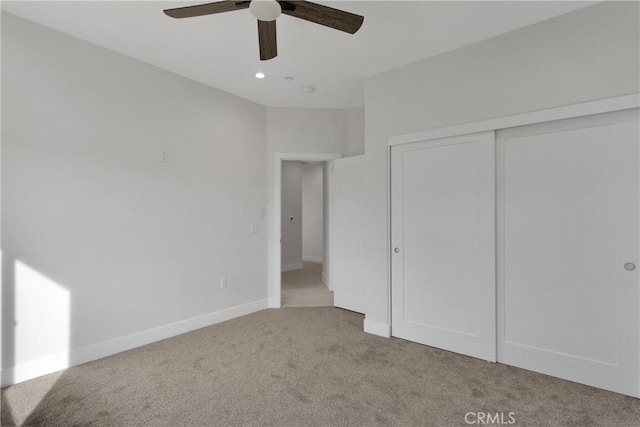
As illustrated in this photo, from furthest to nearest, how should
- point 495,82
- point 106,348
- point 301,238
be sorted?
point 301,238
point 106,348
point 495,82

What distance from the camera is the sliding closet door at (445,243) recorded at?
284cm

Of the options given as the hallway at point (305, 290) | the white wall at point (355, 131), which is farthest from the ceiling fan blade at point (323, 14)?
the hallway at point (305, 290)

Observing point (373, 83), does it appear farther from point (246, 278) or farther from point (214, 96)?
→ point (246, 278)

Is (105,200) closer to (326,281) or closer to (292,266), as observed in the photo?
(326,281)

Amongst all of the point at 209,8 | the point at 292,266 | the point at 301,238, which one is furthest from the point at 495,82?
the point at 292,266

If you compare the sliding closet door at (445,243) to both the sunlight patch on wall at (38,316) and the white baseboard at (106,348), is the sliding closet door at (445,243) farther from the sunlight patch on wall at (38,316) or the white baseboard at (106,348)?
the sunlight patch on wall at (38,316)

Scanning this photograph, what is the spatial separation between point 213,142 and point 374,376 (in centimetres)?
297

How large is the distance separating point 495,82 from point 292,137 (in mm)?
2527

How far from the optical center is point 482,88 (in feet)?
9.38

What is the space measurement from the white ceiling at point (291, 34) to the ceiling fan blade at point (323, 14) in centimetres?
40

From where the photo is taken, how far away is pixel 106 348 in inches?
115

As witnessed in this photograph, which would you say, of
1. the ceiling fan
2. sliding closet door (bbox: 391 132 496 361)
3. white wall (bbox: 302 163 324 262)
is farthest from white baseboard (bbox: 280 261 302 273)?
the ceiling fan

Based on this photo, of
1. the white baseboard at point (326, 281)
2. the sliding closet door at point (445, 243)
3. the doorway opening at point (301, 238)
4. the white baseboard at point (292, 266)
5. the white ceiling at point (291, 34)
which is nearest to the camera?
the white ceiling at point (291, 34)

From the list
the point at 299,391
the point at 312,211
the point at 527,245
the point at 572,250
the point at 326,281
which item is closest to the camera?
the point at 299,391
